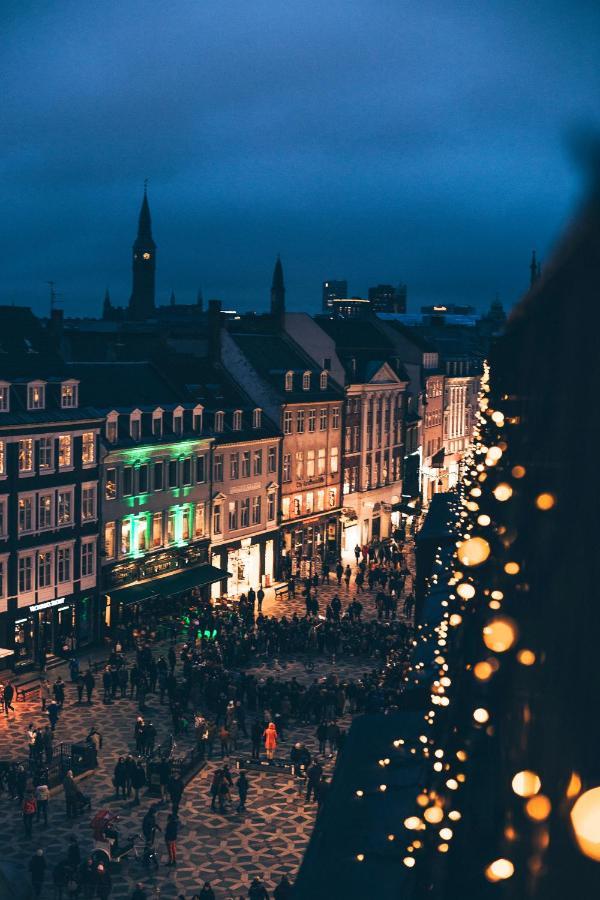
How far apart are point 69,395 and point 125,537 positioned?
7600 mm

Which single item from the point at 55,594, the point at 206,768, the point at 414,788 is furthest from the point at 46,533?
the point at 414,788

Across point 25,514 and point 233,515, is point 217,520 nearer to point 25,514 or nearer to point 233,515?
point 233,515

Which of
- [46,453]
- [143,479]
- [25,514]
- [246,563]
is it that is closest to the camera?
[25,514]

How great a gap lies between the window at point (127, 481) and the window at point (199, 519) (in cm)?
622

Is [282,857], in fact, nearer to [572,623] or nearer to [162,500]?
[572,623]

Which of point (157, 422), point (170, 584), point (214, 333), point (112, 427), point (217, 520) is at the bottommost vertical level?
point (170, 584)

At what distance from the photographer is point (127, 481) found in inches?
1966

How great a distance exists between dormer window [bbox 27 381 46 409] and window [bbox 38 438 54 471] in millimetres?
1463

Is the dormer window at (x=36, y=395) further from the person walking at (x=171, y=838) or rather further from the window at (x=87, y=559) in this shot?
the person walking at (x=171, y=838)

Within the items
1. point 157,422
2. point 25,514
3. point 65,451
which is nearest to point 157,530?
point 157,422

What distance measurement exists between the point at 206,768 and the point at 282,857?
6794 mm

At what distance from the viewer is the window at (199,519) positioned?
55625 millimetres

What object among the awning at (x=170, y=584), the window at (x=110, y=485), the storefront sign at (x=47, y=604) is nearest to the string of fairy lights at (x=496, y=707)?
the storefront sign at (x=47, y=604)

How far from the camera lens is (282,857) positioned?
83.5 feet
